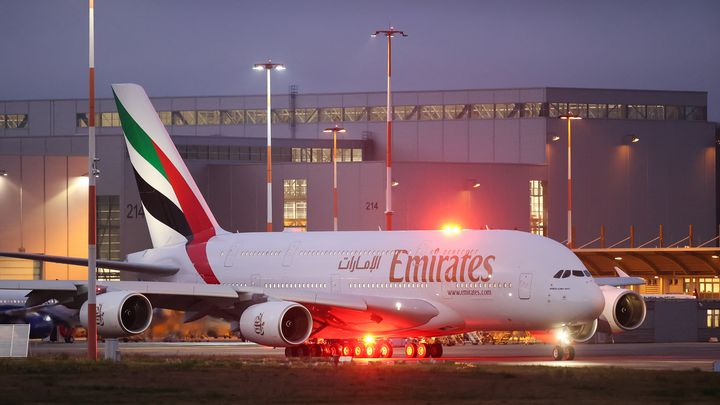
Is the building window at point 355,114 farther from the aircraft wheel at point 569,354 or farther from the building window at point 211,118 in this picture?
the aircraft wheel at point 569,354

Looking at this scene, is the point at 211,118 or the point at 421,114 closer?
the point at 421,114

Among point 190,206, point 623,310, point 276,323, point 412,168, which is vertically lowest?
point 276,323

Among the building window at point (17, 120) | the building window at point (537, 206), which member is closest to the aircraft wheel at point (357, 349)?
the building window at point (537, 206)

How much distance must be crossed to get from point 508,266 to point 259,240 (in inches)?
508

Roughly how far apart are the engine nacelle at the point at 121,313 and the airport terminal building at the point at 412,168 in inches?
1688

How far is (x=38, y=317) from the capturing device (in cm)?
7312

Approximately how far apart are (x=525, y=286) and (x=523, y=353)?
860cm

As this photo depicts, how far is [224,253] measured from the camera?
58.5 meters

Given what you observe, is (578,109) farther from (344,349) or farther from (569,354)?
(569,354)

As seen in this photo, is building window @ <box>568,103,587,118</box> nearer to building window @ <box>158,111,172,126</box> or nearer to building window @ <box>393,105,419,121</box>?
building window @ <box>393,105,419,121</box>

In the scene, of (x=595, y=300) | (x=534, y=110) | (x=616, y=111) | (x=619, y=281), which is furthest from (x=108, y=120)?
(x=595, y=300)

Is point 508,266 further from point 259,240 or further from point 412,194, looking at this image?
point 412,194

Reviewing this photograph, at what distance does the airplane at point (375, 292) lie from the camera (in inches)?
1917

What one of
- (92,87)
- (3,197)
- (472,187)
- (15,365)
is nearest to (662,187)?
(472,187)
